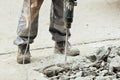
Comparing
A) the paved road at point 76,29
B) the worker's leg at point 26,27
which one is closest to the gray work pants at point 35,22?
the worker's leg at point 26,27

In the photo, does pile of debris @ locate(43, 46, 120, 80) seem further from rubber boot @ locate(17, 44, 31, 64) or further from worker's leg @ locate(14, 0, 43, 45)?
worker's leg @ locate(14, 0, 43, 45)

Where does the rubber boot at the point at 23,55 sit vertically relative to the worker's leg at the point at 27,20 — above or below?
below

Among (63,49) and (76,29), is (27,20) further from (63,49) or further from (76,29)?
(76,29)

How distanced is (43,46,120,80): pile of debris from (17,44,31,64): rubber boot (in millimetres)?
347

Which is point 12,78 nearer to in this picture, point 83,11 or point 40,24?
point 40,24

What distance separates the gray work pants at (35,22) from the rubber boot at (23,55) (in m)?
0.09

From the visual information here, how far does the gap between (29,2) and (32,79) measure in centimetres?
Result: 86

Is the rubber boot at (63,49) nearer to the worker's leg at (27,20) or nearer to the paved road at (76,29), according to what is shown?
the paved road at (76,29)

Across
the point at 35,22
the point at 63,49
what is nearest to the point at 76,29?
the point at 63,49

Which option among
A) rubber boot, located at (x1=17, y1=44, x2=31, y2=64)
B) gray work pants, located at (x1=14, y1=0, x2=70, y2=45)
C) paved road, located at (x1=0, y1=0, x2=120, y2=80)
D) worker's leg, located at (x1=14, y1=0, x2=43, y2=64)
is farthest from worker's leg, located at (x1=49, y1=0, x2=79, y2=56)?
rubber boot, located at (x1=17, y1=44, x2=31, y2=64)

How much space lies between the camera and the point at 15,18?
596cm

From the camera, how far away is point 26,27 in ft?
13.8

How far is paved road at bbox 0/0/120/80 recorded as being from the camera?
14.3 feet

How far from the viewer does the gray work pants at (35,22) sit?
4.15 meters
